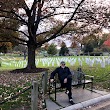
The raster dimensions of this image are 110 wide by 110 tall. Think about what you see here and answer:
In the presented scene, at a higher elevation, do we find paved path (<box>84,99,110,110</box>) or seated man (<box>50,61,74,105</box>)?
seated man (<box>50,61,74,105</box>)

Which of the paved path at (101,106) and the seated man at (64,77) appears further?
the seated man at (64,77)

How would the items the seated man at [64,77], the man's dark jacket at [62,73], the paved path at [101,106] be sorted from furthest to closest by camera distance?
the man's dark jacket at [62,73] → the seated man at [64,77] → the paved path at [101,106]

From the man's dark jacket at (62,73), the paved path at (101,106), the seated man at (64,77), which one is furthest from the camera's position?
the man's dark jacket at (62,73)

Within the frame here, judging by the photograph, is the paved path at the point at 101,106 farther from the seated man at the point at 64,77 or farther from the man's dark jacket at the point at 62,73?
the man's dark jacket at the point at 62,73

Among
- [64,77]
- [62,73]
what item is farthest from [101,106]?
[62,73]

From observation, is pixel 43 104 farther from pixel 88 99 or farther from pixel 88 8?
pixel 88 8

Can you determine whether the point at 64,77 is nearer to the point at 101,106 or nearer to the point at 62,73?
the point at 62,73

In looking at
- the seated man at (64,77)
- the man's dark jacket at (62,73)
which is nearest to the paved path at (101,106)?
the seated man at (64,77)

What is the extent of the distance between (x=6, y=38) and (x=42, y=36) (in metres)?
4.36

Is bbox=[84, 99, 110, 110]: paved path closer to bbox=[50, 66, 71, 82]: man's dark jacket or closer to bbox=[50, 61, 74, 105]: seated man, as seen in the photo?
bbox=[50, 61, 74, 105]: seated man

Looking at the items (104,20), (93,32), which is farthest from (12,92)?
(93,32)

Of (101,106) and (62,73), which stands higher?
(62,73)

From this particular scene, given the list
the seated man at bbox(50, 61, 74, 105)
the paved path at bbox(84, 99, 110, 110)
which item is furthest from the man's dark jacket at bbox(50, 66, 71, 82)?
the paved path at bbox(84, 99, 110, 110)

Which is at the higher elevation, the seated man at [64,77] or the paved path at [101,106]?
the seated man at [64,77]
